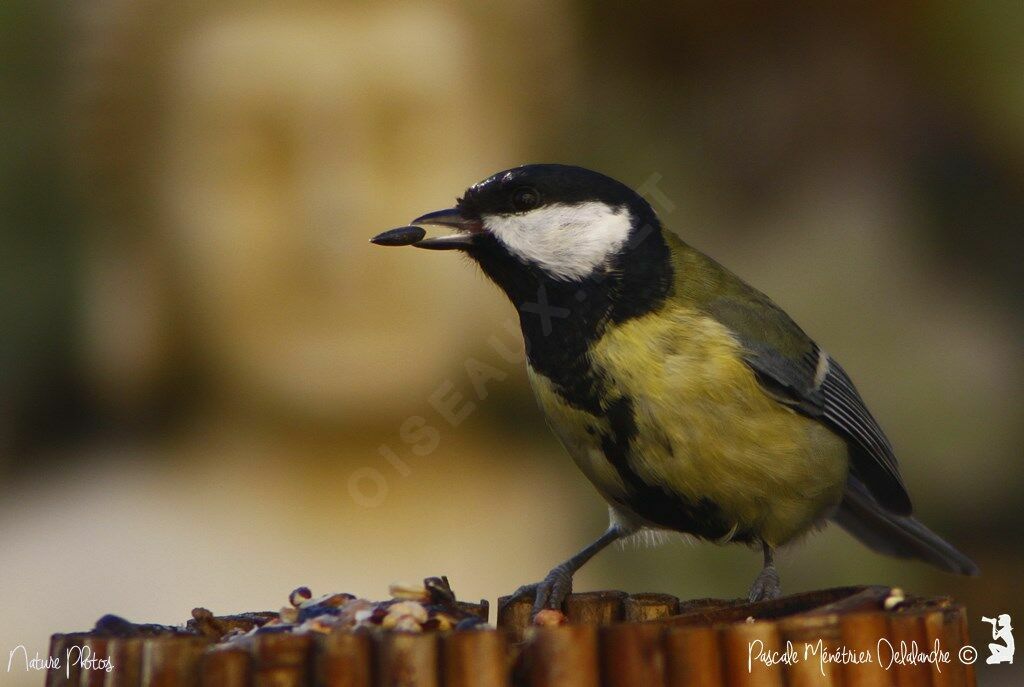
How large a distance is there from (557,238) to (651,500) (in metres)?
0.37

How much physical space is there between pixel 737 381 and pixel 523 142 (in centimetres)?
158

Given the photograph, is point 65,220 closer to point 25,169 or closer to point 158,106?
point 25,169

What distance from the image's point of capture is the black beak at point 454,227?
1415 mm

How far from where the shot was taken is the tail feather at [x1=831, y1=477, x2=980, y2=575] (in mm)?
1730

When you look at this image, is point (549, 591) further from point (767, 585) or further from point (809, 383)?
point (809, 383)

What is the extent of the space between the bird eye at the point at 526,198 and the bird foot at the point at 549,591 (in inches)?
19.5

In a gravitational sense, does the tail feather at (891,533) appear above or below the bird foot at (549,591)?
above

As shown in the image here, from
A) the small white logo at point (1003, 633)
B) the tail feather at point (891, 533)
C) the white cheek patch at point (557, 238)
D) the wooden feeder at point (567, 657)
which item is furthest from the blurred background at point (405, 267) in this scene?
the wooden feeder at point (567, 657)

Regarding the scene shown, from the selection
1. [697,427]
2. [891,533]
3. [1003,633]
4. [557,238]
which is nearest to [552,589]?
[697,427]

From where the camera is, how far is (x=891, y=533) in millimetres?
1770

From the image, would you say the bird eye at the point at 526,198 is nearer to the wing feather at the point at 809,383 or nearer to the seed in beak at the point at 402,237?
the seed in beak at the point at 402,237

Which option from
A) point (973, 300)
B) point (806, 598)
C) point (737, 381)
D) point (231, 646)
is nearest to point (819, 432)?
point (737, 381)

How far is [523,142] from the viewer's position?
2.85 meters

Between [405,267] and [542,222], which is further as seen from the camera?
[405,267]
